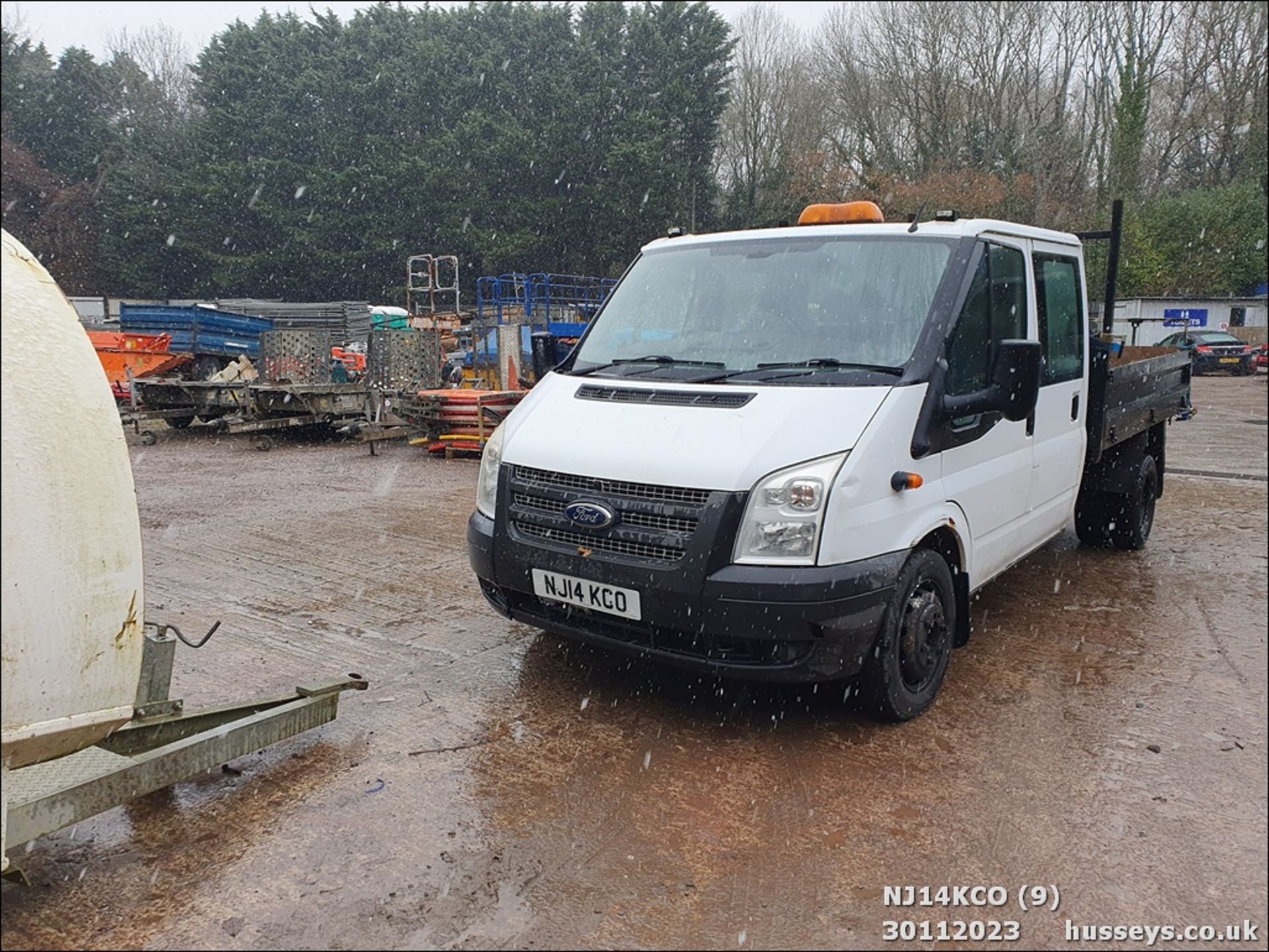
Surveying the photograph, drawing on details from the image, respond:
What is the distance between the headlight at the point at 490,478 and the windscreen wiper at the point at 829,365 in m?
1.21

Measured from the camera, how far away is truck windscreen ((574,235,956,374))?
3881mm

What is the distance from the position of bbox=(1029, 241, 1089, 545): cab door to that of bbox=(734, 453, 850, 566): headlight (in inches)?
73.4

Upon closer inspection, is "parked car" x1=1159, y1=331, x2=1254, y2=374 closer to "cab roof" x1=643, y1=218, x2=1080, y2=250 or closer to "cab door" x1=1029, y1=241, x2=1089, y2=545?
"cab door" x1=1029, y1=241, x2=1089, y2=545

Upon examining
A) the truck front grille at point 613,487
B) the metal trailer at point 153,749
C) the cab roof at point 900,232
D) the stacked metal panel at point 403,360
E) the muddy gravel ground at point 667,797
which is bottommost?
the muddy gravel ground at point 667,797

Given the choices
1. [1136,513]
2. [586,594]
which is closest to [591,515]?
[586,594]

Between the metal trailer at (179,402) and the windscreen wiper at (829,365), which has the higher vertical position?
the windscreen wiper at (829,365)

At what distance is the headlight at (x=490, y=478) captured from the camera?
4.03 metres

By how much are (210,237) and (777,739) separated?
43.0m

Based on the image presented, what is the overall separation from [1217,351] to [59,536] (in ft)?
94.3

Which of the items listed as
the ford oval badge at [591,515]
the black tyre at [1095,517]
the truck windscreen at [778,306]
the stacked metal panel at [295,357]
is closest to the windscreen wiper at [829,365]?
the truck windscreen at [778,306]

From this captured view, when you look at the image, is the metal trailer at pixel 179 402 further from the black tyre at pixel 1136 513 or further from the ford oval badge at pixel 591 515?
the black tyre at pixel 1136 513

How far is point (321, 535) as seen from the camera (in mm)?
7387

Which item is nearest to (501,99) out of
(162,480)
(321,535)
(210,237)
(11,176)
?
(210,237)

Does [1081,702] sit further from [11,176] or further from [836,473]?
[11,176]
